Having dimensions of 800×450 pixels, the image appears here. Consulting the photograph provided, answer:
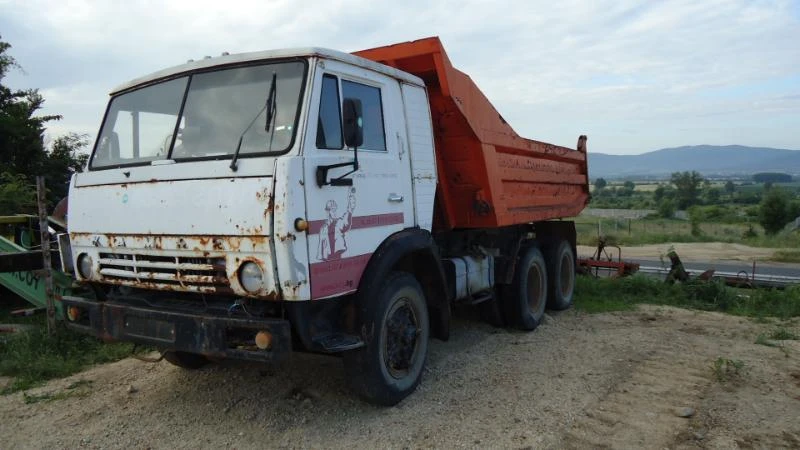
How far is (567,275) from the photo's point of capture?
8906 mm

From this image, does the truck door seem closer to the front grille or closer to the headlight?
the front grille

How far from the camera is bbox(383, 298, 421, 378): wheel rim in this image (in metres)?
4.69

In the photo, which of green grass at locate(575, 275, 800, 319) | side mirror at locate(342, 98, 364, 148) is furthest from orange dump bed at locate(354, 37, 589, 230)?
green grass at locate(575, 275, 800, 319)

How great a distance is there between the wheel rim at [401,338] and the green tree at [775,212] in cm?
4635

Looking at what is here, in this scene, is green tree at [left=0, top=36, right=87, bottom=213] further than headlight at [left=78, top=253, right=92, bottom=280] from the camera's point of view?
Yes

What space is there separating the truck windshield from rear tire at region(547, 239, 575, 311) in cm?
527

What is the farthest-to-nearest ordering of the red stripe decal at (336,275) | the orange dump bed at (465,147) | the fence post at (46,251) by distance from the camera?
the fence post at (46,251), the orange dump bed at (465,147), the red stripe decal at (336,275)

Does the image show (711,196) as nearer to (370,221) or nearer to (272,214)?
(370,221)

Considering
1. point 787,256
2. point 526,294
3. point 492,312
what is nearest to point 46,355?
point 492,312

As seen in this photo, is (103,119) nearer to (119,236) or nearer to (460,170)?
(119,236)

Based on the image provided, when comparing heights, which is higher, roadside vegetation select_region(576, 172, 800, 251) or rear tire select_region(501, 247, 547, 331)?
rear tire select_region(501, 247, 547, 331)

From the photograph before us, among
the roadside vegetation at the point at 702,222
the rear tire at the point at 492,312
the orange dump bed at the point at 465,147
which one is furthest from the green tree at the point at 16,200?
the roadside vegetation at the point at 702,222

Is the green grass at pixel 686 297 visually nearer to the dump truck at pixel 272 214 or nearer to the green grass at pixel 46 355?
the dump truck at pixel 272 214

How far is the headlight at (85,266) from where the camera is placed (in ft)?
15.1
